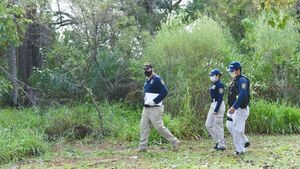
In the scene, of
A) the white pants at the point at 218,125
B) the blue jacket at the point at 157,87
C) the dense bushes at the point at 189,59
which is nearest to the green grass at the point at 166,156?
the white pants at the point at 218,125

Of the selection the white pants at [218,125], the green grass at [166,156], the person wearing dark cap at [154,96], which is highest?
the person wearing dark cap at [154,96]

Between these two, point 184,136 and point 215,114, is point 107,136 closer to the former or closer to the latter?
point 184,136

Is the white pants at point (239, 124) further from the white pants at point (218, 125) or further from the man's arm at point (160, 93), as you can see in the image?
the man's arm at point (160, 93)

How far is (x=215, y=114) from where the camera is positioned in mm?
10422

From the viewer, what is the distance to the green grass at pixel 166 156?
8961 mm

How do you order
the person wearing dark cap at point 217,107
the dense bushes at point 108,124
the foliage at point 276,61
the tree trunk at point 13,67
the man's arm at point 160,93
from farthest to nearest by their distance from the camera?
the tree trunk at point 13,67, the foliage at point 276,61, the dense bushes at point 108,124, the person wearing dark cap at point 217,107, the man's arm at point 160,93

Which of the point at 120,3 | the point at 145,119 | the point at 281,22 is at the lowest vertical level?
the point at 145,119

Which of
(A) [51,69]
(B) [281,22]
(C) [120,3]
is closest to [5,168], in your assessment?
(B) [281,22]

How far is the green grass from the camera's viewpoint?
8961 millimetres

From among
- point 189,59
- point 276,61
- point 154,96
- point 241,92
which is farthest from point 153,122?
point 276,61

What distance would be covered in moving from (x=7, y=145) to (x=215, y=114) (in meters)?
4.40

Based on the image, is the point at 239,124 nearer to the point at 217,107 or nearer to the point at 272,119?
the point at 217,107

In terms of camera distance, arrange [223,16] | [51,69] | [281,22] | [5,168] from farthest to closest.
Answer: [223,16]
[51,69]
[5,168]
[281,22]

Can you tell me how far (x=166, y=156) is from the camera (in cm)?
993
